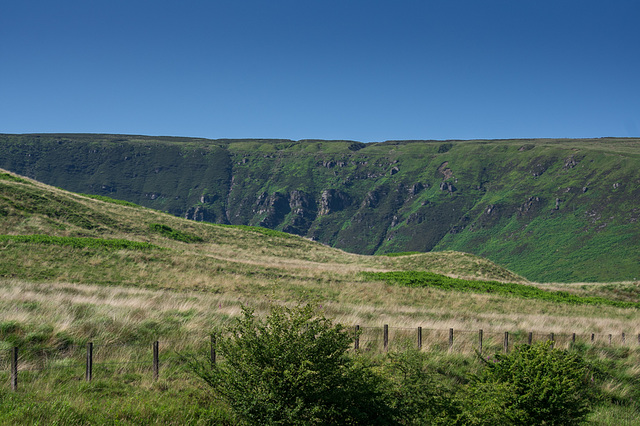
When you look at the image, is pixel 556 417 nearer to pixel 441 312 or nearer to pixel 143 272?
pixel 441 312

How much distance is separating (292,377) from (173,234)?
44920mm

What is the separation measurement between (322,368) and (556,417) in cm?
481

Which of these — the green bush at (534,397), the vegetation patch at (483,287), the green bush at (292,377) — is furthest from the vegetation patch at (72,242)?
the green bush at (534,397)

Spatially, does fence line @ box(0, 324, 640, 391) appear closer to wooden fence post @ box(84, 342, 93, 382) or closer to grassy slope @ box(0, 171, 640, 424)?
grassy slope @ box(0, 171, 640, 424)

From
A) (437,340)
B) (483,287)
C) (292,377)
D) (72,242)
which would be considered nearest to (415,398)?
(292,377)

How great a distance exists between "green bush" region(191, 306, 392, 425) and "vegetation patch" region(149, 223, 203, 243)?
140 ft

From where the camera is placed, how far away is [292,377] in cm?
678

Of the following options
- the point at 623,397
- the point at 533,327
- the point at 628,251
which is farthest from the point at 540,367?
the point at 628,251

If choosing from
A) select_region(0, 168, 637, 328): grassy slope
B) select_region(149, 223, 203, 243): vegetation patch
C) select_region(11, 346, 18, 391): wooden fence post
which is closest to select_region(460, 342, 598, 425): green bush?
select_region(0, 168, 637, 328): grassy slope

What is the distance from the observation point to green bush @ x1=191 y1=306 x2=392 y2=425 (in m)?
6.96

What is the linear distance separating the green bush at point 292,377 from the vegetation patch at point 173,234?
140 ft

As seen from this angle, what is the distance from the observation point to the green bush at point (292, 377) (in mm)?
6957

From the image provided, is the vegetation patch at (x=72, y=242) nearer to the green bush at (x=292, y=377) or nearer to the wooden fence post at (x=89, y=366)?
the wooden fence post at (x=89, y=366)

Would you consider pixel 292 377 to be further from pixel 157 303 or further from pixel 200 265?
pixel 200 265
